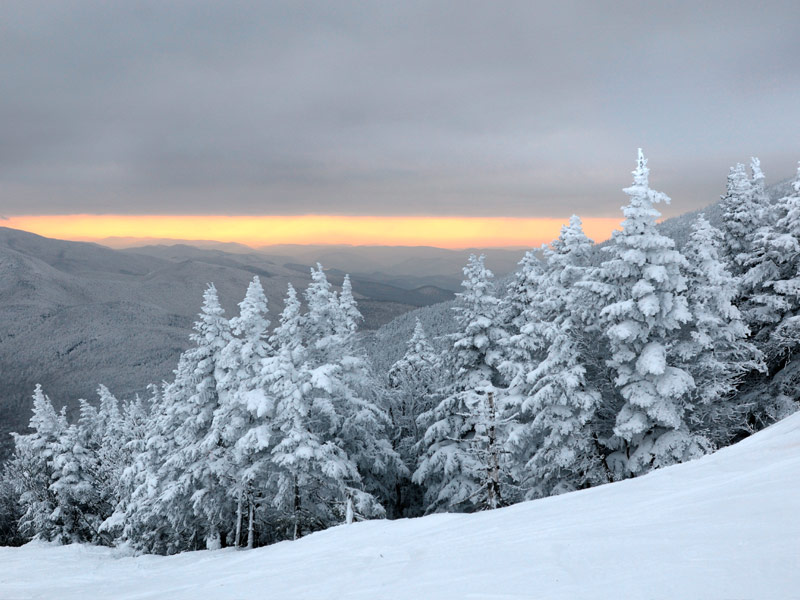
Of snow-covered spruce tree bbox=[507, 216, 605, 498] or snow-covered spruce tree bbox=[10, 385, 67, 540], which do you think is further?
snow-covered spruce tree bbox=[10, 385, 67, 540]

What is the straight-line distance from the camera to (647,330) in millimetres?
17406

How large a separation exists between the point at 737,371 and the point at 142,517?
92.1ft

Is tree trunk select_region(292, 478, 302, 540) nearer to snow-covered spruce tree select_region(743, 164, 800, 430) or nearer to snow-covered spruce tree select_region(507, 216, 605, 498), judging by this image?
snow-covered spruce tree select_region(507, 216, 605, 498)

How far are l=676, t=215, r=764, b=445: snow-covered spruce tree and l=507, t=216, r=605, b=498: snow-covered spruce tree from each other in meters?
3.73

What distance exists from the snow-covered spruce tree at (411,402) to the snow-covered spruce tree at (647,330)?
598 inches

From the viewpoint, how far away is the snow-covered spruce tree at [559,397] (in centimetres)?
1912

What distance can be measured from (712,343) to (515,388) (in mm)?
7572

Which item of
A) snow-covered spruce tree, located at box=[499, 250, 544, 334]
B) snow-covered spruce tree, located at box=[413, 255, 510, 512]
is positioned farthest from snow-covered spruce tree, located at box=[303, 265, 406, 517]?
snow-covered spruce tree, located at box=[499, 250, 544, 334]

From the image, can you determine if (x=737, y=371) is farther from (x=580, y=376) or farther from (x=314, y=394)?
(x=314, y=394)

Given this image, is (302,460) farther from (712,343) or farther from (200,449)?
(712,343)

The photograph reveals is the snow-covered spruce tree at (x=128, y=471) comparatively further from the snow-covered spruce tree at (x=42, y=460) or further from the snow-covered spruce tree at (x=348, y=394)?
the snow-covered spruce tree at (x=348, y=394)

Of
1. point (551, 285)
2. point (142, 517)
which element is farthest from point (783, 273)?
point (142, 517)

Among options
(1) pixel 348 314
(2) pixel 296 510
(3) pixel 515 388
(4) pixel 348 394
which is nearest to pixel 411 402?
(1) pixel 348 314

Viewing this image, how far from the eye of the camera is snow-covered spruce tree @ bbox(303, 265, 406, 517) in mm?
24156
